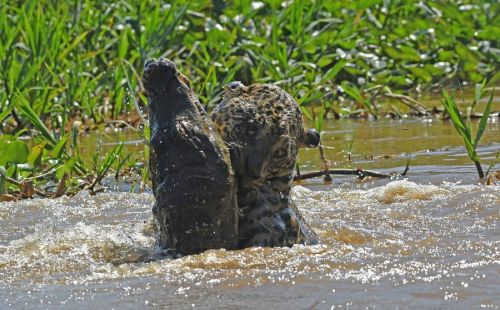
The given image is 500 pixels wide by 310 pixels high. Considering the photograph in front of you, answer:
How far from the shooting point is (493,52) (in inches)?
372

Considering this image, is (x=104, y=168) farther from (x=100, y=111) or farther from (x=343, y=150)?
(x=100, y=111)

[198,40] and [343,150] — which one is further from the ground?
[198,40]

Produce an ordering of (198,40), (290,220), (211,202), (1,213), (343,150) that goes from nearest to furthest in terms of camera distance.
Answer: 1. (211,202)
2. (290,220)
3. (1,213)
4. (343,150)
5. (198,40)

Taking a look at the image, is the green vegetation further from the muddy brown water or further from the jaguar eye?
the jaguar eye

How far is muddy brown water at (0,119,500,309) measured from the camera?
10.3 feet

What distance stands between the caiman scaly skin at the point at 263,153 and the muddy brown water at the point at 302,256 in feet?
0.27

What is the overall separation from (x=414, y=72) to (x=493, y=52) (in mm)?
750

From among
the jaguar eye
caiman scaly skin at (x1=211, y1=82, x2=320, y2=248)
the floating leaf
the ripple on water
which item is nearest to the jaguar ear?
caiman scaly skin at (x1=211, y1=82, x2=320, y2=248)

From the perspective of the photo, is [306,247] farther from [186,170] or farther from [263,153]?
[186,170]

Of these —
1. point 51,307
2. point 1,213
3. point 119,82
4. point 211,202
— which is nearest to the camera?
point 51,307

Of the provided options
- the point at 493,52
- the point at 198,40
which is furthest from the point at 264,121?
the point at 493,52

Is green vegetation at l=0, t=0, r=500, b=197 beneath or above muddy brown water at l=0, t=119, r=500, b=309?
above

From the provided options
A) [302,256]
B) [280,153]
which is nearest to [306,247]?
[302,256]

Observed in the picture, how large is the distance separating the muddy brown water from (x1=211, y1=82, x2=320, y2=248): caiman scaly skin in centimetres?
8
